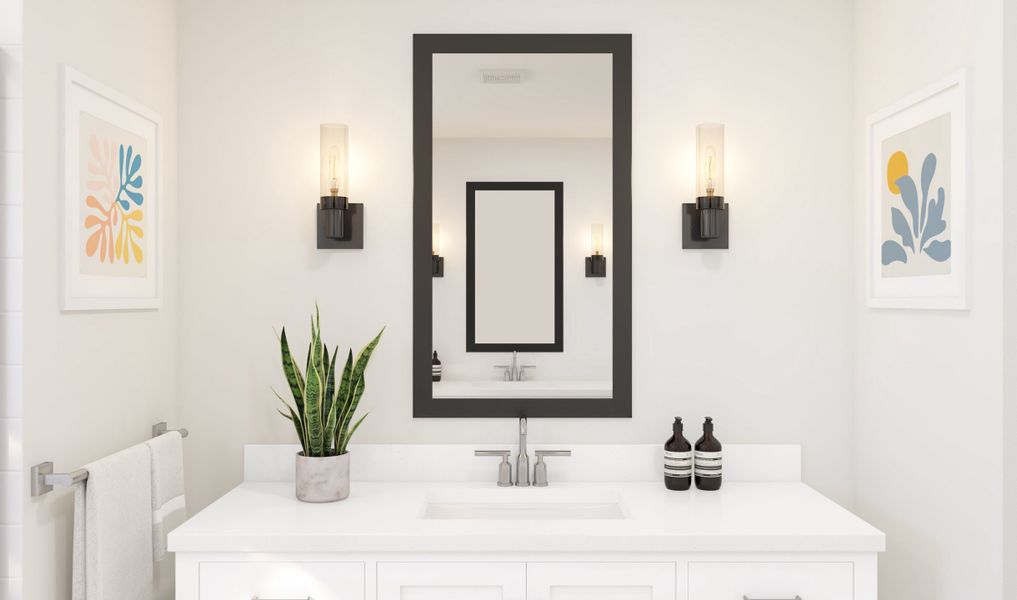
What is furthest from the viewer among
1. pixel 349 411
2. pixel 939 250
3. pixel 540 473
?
pixel 540 473

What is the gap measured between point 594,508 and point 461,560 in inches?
21.6

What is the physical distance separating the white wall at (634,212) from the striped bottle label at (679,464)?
0.17 metres

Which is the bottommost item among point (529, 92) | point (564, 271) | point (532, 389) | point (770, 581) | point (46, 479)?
point (770, 581)

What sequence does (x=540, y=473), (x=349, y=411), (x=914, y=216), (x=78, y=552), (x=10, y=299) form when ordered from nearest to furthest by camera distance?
(x=10, y=299)
(x=78, y=552)
(x=914, y=216)
(x=349, y=411)
(x=540, y=473)

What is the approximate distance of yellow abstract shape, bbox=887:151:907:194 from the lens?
2020 mm

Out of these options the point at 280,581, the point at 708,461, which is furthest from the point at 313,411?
the point at 708,461

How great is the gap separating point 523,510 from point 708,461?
1.87 ft

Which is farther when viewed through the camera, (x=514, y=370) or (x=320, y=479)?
(x=514, y=370)

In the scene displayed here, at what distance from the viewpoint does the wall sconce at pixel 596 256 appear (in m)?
2.32

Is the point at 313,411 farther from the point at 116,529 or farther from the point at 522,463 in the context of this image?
the point at 522,463

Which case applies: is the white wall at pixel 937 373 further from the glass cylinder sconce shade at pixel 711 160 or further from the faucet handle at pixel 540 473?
the faucet handle at pixel 540 473

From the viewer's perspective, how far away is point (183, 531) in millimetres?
1757

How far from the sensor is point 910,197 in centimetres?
199

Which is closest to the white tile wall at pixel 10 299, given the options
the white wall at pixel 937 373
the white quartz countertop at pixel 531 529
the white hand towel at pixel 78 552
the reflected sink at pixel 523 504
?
the white hand towel at pixel 78 552
